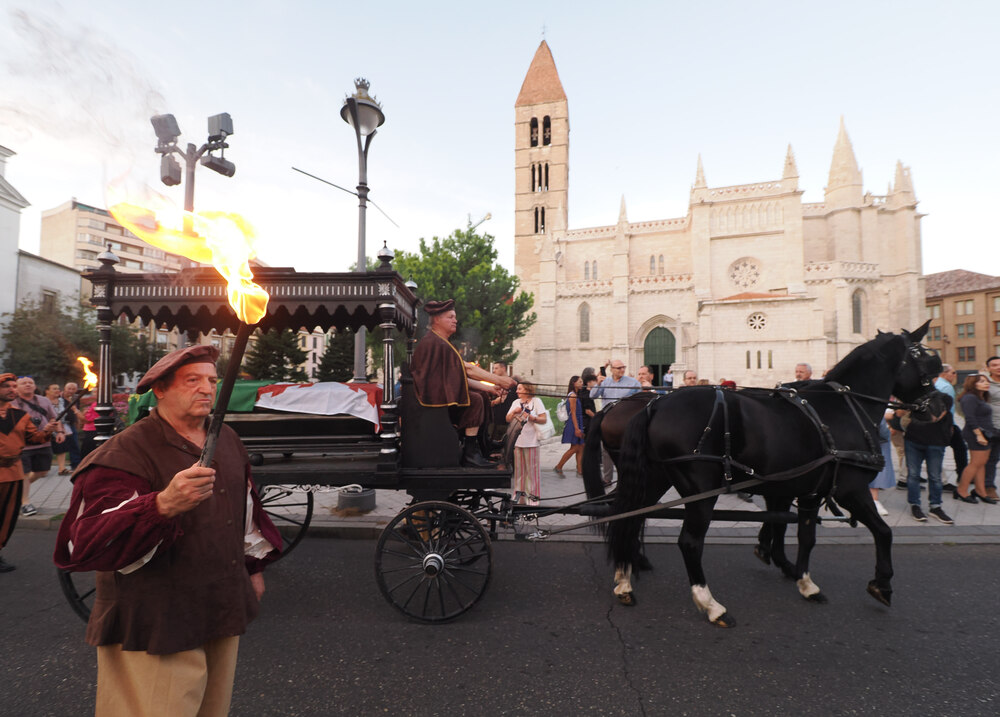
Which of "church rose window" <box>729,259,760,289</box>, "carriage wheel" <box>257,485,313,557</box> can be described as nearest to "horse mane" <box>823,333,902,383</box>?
"carriage wheel" <box>257,485,313,557</box>

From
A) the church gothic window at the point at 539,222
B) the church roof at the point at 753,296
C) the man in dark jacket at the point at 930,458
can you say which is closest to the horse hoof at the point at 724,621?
the man in dark jacket at the point at 930,458

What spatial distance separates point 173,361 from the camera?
166cm

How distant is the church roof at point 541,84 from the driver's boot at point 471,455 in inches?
2341

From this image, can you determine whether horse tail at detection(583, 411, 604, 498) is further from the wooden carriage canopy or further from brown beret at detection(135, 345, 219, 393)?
brown beret at detection(135, 345, 219, 393)

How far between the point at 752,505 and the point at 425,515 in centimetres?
522

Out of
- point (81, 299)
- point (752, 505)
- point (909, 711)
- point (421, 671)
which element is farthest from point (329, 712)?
point (81, 299)

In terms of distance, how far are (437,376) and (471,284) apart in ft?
80.0

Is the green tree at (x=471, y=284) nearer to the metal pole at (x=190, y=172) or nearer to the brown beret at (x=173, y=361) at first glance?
the metal pole at (x=190, y=172)

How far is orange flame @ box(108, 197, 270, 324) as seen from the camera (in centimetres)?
174

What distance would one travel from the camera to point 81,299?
26062mm

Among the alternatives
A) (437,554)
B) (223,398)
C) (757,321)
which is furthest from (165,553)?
(757,321)

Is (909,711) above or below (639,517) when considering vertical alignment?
below

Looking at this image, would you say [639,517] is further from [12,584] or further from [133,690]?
[12,584]

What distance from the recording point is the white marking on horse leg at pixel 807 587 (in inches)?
152
